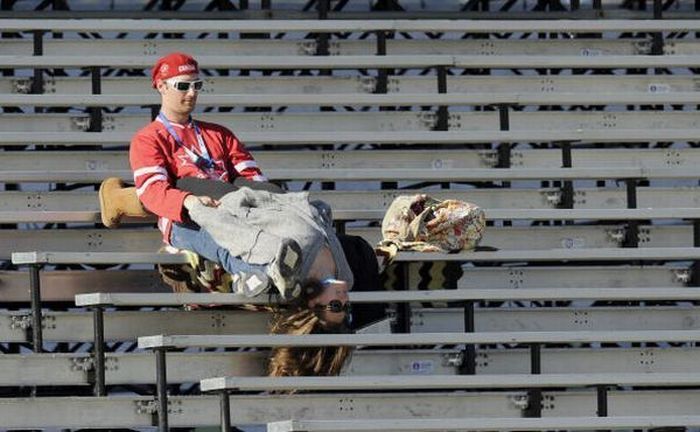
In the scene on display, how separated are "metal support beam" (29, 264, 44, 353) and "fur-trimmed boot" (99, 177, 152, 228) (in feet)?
1.16

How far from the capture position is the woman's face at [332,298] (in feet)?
24.9

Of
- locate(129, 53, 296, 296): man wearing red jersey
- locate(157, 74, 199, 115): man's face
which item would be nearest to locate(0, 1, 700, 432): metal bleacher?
locate(129, 53, 296, 296): man wearing red jersey

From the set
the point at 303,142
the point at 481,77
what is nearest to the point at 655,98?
the point at 481,77

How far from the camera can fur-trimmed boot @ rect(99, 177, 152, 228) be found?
7.98 meters

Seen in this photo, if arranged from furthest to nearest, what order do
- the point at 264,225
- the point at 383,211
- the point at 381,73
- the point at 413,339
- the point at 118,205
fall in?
the point at 381,73 → the point at 383,211 → the point at 118,205 → the point at 413,339 → the point at 264,225

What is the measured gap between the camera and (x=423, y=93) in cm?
941

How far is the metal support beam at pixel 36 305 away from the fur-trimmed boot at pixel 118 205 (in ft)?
1.16

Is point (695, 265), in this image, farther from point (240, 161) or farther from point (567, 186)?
point (240, 161)

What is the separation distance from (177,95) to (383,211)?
3.30ft

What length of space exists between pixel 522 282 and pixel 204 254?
1393 millimetres

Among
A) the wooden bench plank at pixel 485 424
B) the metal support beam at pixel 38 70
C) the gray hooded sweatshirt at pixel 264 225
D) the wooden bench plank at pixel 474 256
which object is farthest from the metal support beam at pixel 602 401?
the metal support beam at pixel 38 70

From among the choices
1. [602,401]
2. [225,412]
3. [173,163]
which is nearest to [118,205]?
[173,163]

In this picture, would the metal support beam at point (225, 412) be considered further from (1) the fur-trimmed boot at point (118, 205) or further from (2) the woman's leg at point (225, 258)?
(1) the fur-trimmed boot at point (118, 205)

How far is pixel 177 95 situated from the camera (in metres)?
7.95
